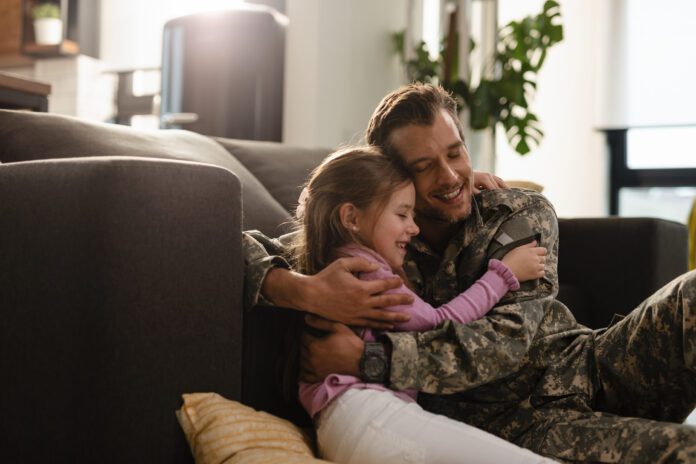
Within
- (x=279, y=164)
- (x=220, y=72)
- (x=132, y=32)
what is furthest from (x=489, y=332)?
(x=132, y=32)

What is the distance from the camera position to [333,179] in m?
1.23

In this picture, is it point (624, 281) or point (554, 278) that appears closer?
point (554, 278)

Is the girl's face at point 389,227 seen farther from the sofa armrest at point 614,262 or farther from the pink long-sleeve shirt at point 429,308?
the sofa armrest at point 614,262

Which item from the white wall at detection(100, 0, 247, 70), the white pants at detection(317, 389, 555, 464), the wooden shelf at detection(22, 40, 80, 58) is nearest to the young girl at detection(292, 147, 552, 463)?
the white pants at detection(317, 389, 555, 464)

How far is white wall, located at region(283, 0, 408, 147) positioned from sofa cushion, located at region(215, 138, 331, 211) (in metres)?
1.23

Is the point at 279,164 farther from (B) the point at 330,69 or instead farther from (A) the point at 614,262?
(B) the point at 330,69

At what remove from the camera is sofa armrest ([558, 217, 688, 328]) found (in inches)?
71.9

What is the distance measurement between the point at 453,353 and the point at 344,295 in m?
0.19

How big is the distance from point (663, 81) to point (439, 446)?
437 centimetres

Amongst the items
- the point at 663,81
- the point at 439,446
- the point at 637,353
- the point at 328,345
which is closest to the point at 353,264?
the point at 328,345

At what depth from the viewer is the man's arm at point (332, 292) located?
1113 millimetres

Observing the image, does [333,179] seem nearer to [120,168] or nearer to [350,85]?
[120,168]

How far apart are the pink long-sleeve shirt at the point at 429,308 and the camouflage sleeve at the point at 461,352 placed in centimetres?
2

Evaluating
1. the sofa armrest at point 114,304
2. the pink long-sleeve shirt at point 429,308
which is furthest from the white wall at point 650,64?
the sofa armrest at point 114,304
